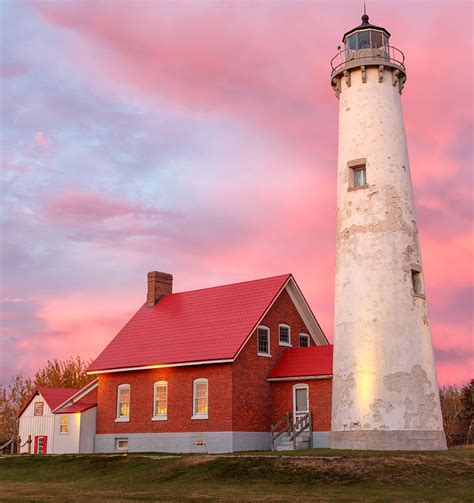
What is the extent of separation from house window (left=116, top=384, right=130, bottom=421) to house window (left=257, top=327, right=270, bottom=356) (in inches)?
309

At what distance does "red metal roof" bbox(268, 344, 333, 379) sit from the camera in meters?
31.4

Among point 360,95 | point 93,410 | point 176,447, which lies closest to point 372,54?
point 360,95

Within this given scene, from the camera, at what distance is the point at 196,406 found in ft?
107

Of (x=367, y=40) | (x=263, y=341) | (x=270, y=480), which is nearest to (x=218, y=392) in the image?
(x=263, y=341)

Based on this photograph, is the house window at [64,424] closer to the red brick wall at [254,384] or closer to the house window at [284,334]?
the red brick wall at [254,384]

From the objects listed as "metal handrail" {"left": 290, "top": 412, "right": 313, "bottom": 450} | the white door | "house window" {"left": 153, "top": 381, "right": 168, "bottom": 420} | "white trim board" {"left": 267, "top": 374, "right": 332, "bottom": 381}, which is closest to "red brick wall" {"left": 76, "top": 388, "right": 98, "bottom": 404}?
"house window" {"left": 153, "top": 381, "right": 168, "bottom": 420}

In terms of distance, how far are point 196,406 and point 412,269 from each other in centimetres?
1259

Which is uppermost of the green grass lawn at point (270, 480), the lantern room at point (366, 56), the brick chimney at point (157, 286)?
the lantern room at point (366, 56)

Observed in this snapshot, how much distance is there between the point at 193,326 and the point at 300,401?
7003mm

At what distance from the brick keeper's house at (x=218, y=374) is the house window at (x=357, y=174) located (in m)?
8.23

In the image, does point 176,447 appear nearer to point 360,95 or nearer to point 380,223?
point 380,223

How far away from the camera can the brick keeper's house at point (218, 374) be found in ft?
103

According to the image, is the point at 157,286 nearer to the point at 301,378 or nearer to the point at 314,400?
the point at 301,378

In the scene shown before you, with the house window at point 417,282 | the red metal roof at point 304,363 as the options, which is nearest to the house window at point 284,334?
the red metal roof at point 304,363
